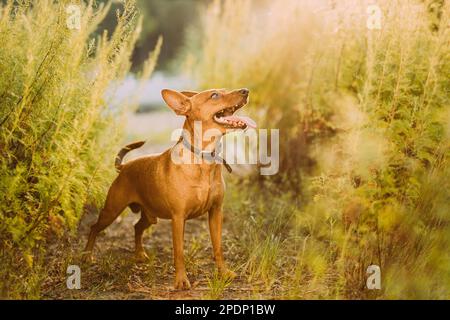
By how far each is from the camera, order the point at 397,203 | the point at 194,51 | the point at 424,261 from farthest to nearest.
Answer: the point at 194,51 < the point at 397,203 < the point at 424,261

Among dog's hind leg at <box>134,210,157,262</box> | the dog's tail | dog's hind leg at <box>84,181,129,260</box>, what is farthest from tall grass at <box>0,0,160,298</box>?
dog's hind leg at <box>134,210,157,262</box>

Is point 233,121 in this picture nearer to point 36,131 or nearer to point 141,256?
point 36,131

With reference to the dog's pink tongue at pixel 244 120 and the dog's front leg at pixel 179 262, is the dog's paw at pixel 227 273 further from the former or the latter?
the dog's pink tongue at pixel 244 120

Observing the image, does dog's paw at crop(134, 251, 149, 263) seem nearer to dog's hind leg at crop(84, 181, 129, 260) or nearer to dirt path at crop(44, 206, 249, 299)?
dirt path at crop(44, 206, 249, 299)

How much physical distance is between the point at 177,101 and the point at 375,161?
1.39 metres

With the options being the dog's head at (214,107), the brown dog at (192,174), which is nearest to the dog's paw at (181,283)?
the brown dog at (192,174)

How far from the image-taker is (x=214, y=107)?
4062 millimetres

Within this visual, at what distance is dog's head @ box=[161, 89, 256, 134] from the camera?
402cm

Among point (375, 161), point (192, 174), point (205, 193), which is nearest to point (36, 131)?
point (192, 174)

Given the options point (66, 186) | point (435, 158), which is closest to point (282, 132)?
point (435, 158)

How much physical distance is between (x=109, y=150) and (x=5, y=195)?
138 cm

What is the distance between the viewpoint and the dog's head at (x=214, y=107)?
402cm
